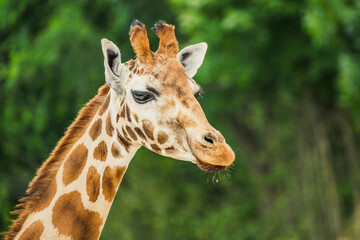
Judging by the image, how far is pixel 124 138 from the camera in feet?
10.8

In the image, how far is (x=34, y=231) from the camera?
3254mm

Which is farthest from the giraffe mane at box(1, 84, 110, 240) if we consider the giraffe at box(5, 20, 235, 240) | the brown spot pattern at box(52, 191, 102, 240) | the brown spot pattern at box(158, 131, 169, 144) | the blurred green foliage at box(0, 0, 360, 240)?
the blurred green foliage at box(0, 0, 360, 240)

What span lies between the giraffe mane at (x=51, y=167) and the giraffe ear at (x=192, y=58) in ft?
1.56

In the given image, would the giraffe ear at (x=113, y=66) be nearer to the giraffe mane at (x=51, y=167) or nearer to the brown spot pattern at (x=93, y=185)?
the giraffe mane at (x=51, y=167)

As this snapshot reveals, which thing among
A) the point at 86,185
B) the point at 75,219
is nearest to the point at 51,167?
the point at 86,185

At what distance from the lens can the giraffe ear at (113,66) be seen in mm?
3162

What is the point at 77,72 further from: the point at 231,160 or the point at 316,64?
the point at 231,160

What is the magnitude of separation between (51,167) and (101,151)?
0.30 meters

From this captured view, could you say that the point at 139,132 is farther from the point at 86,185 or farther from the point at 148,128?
the point at 86,185

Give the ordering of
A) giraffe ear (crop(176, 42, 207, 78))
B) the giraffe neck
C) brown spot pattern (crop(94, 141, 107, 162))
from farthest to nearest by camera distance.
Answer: giraffe ear (crop(176, 42, 207, 78)) → brown spot pattern (crop(94, 141, 107, 162)) → the giraffe neck

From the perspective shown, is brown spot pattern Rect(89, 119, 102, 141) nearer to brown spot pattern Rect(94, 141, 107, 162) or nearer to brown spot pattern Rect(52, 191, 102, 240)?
brown spot pattern Rect(94, 141, 107, 162)

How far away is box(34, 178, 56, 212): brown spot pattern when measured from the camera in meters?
3.31

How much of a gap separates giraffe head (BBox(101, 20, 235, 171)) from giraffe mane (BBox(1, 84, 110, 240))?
0.24m

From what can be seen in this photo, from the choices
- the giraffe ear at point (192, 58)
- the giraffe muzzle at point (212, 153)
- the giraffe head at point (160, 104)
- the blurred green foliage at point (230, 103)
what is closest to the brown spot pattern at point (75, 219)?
the giraffe head at point (160, 104)
